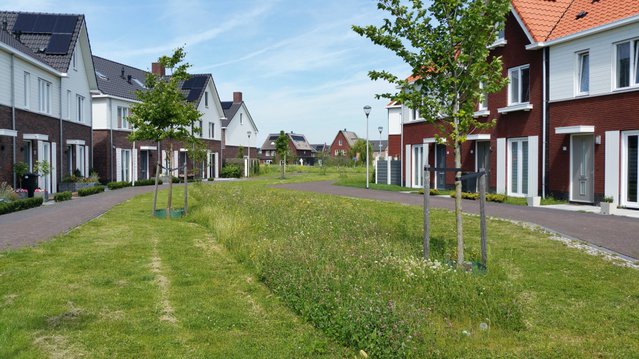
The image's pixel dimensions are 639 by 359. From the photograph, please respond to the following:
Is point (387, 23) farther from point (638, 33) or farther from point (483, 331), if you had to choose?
point (638, 33)

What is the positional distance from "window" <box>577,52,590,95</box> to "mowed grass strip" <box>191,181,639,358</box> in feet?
32.0

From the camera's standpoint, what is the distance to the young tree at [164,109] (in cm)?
1527

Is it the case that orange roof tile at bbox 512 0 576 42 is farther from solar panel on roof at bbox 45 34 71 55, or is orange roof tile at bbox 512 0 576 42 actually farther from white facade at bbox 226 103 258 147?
white facade at bbox 226 103 258 147

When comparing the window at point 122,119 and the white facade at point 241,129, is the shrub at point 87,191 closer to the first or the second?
the window at point 122,119

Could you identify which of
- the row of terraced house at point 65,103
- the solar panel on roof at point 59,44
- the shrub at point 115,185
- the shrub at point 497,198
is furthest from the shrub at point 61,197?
the shrub at point 497,198

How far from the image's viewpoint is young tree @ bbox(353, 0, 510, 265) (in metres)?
7.61

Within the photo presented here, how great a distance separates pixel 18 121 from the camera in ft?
71.4

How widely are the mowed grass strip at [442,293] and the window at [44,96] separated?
1807 cm

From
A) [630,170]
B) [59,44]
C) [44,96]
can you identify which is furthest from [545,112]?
[59,44]

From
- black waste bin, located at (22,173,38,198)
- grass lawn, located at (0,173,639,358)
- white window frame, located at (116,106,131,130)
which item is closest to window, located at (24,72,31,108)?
black waste bin, located at (22,173,38,198)

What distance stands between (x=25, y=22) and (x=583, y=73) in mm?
25780

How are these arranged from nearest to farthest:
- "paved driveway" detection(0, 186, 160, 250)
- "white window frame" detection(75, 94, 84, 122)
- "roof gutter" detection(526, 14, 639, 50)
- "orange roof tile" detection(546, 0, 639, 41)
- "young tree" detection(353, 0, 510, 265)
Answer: "young tree" detection(353, 0, 510, 265) < "paved driveway" detection(0, 186, 160, 250) < "roof gutter" detection(526, 14, 639, 50) < "orange roof tile" detection(546, 0, 639, 41) < "white window frame" detection(75, 94, 84, 122)

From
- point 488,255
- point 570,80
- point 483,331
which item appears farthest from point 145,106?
point 570,80

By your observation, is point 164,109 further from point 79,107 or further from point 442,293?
point 79,107
